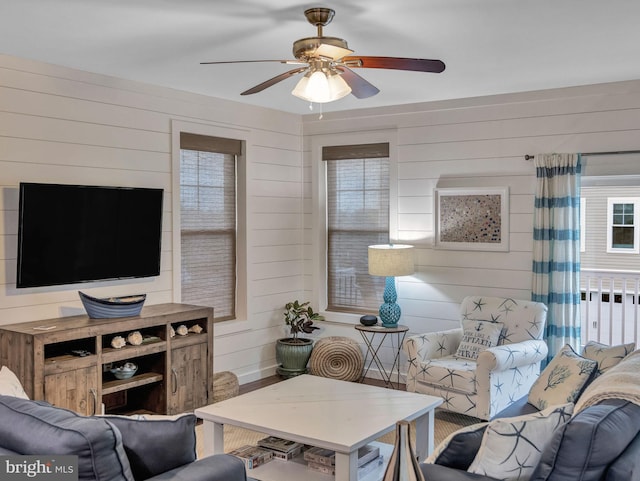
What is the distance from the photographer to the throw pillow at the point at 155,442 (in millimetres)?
2156

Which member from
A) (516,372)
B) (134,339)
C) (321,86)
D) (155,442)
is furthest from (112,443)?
(516,372)

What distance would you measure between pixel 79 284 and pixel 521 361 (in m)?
3.12

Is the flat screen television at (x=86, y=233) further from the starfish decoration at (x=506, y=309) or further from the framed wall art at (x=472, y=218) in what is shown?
the starfish decoration at (x=506, y=309)

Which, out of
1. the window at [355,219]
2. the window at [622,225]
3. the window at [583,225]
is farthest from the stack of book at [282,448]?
the window at [622,225]

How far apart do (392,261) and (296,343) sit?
1.26m

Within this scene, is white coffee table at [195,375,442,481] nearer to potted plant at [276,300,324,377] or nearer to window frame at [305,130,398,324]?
potted plant at [276,300,324,377]

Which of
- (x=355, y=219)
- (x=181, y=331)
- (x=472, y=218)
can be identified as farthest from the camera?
(x=355, y=219)

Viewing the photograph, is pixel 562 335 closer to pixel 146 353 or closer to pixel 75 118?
pixel 146 353

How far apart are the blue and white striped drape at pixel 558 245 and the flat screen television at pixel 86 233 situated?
2955 mm

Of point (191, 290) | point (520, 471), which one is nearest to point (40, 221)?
point (191, 290)

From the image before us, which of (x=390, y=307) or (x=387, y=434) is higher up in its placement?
(x=390, y=307)

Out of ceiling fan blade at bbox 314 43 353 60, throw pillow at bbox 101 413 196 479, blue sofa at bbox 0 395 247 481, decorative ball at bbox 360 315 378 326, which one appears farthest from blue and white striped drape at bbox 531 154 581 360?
throw pillow at bbox 101 413 196 479

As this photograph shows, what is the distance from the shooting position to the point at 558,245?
198 inches

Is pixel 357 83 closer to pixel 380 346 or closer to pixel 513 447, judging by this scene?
pixel 513 447
